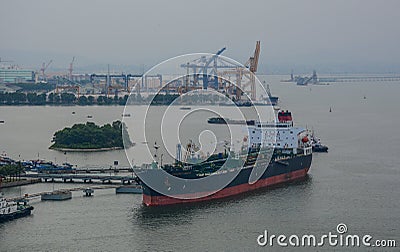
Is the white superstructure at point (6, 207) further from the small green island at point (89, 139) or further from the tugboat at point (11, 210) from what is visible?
the small green island at point (89, 139)

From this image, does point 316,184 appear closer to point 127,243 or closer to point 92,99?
point 127,243

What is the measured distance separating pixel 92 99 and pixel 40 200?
1930cm

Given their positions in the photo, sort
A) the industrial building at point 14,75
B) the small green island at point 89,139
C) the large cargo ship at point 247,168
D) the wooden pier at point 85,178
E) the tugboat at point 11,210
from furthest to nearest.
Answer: the industrial building at point 14,75 < the small green island at point 89,139 < the wooden pier at point 85,178 < the large cargo ship at point 247,168 < the tugboat at point 11,210

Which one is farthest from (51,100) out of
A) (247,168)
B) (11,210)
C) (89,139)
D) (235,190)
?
(11,210)

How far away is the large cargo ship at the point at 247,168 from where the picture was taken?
25.8ft

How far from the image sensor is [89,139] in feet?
43.5

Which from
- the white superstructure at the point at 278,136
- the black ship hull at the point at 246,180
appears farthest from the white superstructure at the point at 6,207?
the white superstructure at the point at 278,136

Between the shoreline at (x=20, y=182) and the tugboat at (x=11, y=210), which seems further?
the shoreline at (x=20, y=182)

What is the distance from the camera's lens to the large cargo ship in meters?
7.86

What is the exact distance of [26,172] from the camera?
982 centimetres

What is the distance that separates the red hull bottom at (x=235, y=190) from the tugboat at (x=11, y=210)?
4.04 feet

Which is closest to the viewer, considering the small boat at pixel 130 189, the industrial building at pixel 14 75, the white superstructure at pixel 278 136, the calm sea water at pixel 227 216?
the calm sea water at pixel 227 216

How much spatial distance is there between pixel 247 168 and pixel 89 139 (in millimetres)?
5170

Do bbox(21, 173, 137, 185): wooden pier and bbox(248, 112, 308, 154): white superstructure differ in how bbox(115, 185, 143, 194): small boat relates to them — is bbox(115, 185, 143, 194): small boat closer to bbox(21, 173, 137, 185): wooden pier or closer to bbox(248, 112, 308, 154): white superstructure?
bbox(21, 173, 137, 185): wooden pier
